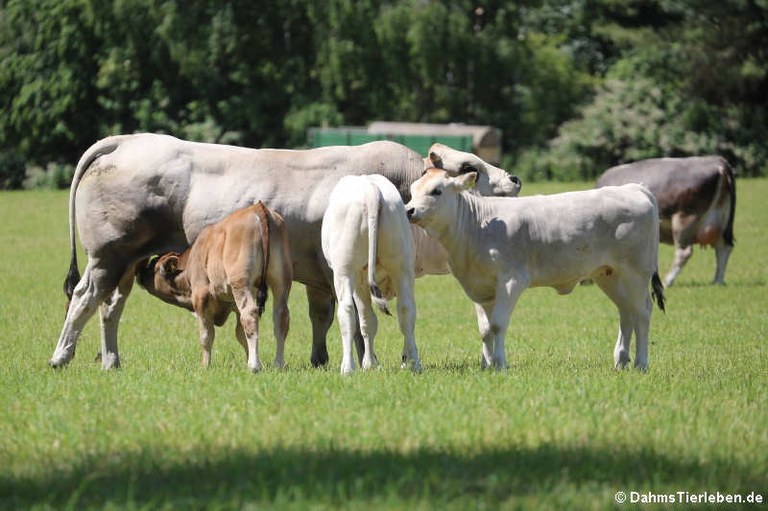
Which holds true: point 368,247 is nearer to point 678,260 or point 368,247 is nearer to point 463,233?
point 463,233

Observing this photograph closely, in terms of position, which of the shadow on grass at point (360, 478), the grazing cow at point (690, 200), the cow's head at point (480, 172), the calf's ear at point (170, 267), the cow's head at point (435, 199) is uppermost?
the shadow on grass at point (360, 478)

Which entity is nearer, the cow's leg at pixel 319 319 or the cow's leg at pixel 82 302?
the cow's leg at pixel 82 302

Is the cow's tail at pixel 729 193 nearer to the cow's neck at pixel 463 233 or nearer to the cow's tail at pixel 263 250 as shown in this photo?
the cow's neck at pixel 463 233

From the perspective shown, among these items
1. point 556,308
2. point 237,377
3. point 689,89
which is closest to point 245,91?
point 689,89

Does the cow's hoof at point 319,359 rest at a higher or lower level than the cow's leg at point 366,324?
lower

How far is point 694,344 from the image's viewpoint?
14266 mm

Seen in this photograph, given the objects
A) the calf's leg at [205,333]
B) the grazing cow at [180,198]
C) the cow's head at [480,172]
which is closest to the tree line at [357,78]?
the cow's head at [480,172]

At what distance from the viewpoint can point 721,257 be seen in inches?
858

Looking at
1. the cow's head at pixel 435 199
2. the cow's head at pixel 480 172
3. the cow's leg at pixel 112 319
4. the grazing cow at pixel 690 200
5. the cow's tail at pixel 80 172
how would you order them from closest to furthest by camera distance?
the cow's head at pixel 435 199
the cow's tail at pixel 80 172
the cow's leg at pixel 112 319
the cow's head at pixel 480 172
the grazing cow at pixel 690 200

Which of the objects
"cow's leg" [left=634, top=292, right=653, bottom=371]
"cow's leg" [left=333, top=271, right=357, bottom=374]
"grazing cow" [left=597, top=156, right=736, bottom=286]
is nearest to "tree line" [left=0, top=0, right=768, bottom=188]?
"grazing cow" [left=597, top=156, right=736, bottom=286]

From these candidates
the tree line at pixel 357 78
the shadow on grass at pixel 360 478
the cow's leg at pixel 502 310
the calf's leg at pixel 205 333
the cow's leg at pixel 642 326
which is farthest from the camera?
the tree line at pixel 357 78

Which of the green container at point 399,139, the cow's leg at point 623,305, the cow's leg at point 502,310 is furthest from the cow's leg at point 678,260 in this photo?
the green container at point 399,139

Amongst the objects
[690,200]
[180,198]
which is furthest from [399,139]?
[180,198]

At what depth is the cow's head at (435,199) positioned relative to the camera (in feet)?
35.9
